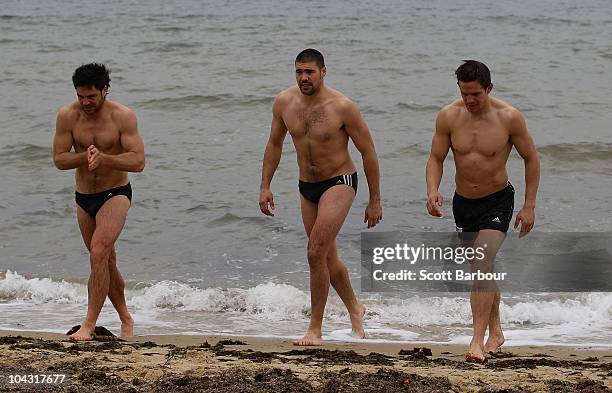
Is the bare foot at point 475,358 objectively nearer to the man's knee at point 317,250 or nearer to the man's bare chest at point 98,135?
the man's knee at point 317,250

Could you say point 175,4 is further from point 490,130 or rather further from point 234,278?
point 490,130

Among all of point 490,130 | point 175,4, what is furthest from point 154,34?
point 490,130

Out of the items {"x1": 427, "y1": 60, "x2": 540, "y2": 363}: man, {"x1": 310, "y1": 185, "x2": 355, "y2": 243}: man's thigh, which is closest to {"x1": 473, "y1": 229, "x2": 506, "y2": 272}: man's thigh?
{"x1": 427, "y1": 60, "x2": 540, "y2": 363}: man

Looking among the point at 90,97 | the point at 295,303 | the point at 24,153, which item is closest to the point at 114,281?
the point at 90,97

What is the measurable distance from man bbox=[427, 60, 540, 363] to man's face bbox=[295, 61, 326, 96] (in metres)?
0.98

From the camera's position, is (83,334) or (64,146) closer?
(83,334)

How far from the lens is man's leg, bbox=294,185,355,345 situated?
8352mm

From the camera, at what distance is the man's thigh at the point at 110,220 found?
27.2 ft

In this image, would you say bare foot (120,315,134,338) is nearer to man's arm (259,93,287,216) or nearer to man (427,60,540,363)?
man's arm (259,93,287,216)

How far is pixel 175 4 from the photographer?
3191 centimetres

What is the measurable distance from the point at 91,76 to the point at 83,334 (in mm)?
1801

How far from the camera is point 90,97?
824 cm

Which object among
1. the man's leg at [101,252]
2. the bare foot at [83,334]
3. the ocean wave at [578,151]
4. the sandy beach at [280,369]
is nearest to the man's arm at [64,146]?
the man's leg at [101,252]

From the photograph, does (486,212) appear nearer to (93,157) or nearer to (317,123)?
(317,123)
